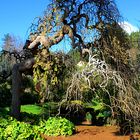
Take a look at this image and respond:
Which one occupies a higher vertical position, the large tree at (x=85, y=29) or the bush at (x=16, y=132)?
the large tree at (x=85, y=29)

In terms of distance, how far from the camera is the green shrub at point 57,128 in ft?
45.1

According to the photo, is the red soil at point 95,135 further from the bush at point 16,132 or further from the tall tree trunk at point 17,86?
the tall tree trunk at point 17,86

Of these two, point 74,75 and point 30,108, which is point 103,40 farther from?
point 30,108

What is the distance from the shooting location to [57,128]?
13.8 m

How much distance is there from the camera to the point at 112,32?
14250 millimetres

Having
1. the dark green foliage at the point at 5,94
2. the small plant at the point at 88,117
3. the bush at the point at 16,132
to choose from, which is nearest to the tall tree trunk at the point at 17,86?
the bush at the point at 16,132

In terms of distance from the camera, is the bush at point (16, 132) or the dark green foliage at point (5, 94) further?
the dark green foliage at point (5, 94)

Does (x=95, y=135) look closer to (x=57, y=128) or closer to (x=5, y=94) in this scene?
(x=57, y=128)

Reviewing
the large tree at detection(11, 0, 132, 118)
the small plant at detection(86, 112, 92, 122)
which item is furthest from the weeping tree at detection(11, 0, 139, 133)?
the small plant at detection(86, 112, 92, 122)

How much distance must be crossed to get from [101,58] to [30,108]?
8441mm

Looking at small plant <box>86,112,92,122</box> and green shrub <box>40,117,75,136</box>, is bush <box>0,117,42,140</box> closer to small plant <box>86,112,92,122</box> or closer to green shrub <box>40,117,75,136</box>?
green shrub <box>40,117,75,136</box>

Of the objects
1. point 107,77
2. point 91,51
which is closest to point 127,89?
point 107,77

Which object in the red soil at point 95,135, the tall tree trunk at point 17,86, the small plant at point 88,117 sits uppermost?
the tall tree trunk at point 17,86

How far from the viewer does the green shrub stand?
541 inches
